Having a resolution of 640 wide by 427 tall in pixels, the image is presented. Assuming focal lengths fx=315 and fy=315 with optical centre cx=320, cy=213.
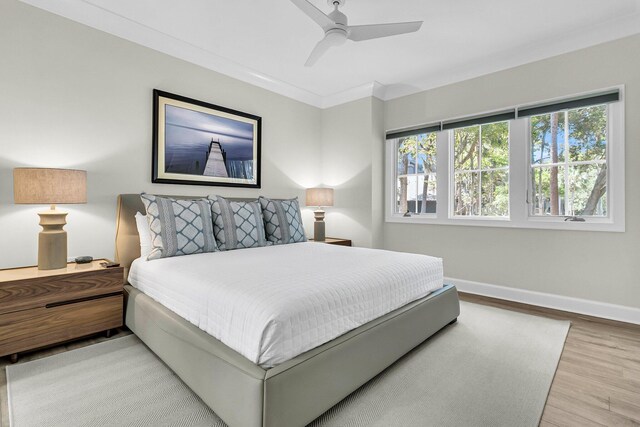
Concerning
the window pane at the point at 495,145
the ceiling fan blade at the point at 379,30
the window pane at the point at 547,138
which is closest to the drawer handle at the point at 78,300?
the ceiling fan blade at the point at 379,30

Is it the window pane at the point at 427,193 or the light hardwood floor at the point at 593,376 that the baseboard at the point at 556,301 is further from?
the window pane at the point at 427,193

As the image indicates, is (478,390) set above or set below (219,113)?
below

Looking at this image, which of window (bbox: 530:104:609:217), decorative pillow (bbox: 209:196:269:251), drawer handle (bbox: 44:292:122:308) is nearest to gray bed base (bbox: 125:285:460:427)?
drawer handle (bbox: 44:292:122:308)

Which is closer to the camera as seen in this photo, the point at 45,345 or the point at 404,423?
the point at 404,423

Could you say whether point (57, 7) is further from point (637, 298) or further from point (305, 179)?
point (637, 298)

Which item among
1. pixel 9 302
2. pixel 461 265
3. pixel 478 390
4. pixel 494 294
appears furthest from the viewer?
pixel 461 265

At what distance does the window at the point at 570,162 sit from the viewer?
294 cm

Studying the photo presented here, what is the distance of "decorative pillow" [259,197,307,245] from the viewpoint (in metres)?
3.34

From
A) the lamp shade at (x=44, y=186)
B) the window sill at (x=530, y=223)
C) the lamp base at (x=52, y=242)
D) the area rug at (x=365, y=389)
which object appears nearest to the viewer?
the area rug at (x=365, y=389)

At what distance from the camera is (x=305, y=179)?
4.56 m

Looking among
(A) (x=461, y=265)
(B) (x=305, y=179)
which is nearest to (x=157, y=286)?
(B) (x=305, y=179)

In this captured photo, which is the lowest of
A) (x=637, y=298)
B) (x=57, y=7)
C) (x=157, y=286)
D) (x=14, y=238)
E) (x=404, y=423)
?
(x=404, y=423)

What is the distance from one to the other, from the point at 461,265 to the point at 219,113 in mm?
3308

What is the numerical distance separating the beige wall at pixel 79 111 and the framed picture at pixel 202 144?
10 centimetres
